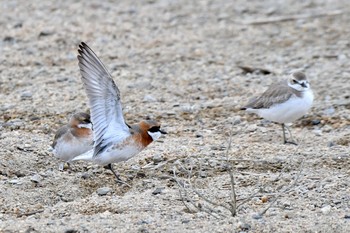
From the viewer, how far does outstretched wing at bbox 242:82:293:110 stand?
9516 millimetres

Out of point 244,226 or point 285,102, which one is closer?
point 244,226

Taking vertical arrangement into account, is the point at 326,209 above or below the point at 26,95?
above

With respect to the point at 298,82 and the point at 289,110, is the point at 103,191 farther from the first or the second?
the point at 298,82

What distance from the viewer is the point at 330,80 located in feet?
37.1

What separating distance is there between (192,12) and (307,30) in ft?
7.44

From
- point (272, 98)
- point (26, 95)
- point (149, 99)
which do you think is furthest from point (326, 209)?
point (26, 95)

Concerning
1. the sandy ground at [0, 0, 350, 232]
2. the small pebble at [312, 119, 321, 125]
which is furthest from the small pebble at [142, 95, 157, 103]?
the small pebble at [312, 119, 321, 125]

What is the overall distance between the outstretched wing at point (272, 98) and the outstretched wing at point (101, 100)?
6.45ft

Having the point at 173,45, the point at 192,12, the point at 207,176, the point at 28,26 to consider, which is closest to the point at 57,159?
the point at 207,176

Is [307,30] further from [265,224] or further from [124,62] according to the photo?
[265,224]

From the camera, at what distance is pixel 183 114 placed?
400 inches

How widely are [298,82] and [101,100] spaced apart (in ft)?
8.91

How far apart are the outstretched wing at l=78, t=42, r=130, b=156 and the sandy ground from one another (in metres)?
0.39

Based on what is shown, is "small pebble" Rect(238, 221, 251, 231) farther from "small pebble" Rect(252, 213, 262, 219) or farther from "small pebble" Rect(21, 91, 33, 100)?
"small pebble" Rect(21, 91, 33, 100)
